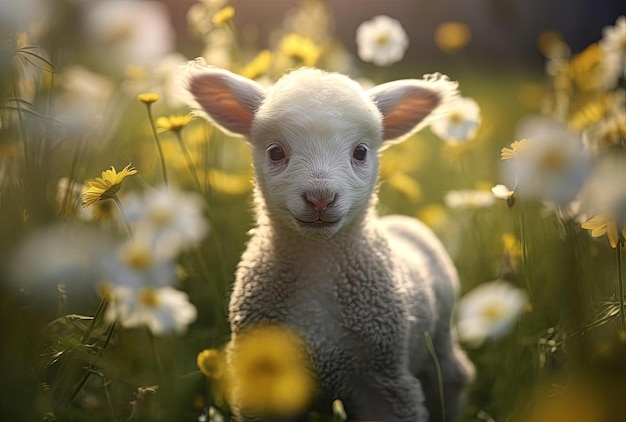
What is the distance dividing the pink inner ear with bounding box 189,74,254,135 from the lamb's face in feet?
0.40

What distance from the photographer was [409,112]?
2.49m

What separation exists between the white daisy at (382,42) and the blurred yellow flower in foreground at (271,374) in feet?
3.92

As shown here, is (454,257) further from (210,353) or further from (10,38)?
(10,38)

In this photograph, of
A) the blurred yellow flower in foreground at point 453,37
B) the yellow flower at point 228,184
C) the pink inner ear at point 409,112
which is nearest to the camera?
the pink inner ear at point 409,112

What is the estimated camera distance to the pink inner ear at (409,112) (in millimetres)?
2441

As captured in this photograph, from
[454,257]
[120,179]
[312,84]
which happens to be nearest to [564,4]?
[454,257]

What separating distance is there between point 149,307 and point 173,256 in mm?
220

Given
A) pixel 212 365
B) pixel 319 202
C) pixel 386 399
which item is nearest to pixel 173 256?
pixel 212 365

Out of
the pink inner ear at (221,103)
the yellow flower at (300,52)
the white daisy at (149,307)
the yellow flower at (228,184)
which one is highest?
the yellow flower at (300,52)

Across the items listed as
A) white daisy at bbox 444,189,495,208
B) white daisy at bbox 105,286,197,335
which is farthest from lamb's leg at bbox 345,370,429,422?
white daisy at bbox 444,189,495,208

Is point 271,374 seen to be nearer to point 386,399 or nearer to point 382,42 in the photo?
point 386,399

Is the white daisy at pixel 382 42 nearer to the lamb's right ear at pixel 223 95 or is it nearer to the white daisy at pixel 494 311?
the lamb's right ear at pixel 223 95

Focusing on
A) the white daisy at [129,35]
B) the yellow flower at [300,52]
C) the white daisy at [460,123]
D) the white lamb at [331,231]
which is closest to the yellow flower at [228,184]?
the white daisy at [129,35]

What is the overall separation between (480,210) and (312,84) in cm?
178
